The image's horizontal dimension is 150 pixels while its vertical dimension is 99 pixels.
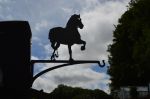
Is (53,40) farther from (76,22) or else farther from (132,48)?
(132,48)

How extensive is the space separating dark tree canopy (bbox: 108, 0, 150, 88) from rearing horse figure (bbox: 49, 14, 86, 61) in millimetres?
46097

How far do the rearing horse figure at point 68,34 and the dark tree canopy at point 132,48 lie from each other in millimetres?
46097

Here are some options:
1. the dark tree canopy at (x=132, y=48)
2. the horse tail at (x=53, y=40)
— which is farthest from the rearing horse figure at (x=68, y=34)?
the dark tree canopy at (x=132, y=48)

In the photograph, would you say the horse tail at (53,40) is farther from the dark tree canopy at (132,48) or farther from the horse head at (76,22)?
the dark tree canopy at (132,48)

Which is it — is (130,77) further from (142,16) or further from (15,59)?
(15,59)

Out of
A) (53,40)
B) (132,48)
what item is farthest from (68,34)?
(132,48)

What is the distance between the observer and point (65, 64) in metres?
14.9

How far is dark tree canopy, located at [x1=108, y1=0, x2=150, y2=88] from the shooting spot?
6494 cm

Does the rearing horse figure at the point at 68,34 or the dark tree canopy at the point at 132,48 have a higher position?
the dark tree canopy at the point at 132,48

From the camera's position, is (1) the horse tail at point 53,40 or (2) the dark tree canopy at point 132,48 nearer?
(1) the horse tail at point 53,40

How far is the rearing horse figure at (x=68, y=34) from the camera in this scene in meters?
15.4

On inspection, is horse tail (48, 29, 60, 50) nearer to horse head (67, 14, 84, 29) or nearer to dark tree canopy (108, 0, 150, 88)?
horse head (67, 14, 84, 29)

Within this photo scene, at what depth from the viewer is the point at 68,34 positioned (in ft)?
51.2

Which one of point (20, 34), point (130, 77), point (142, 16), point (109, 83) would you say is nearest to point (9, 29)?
point (20, 34)
